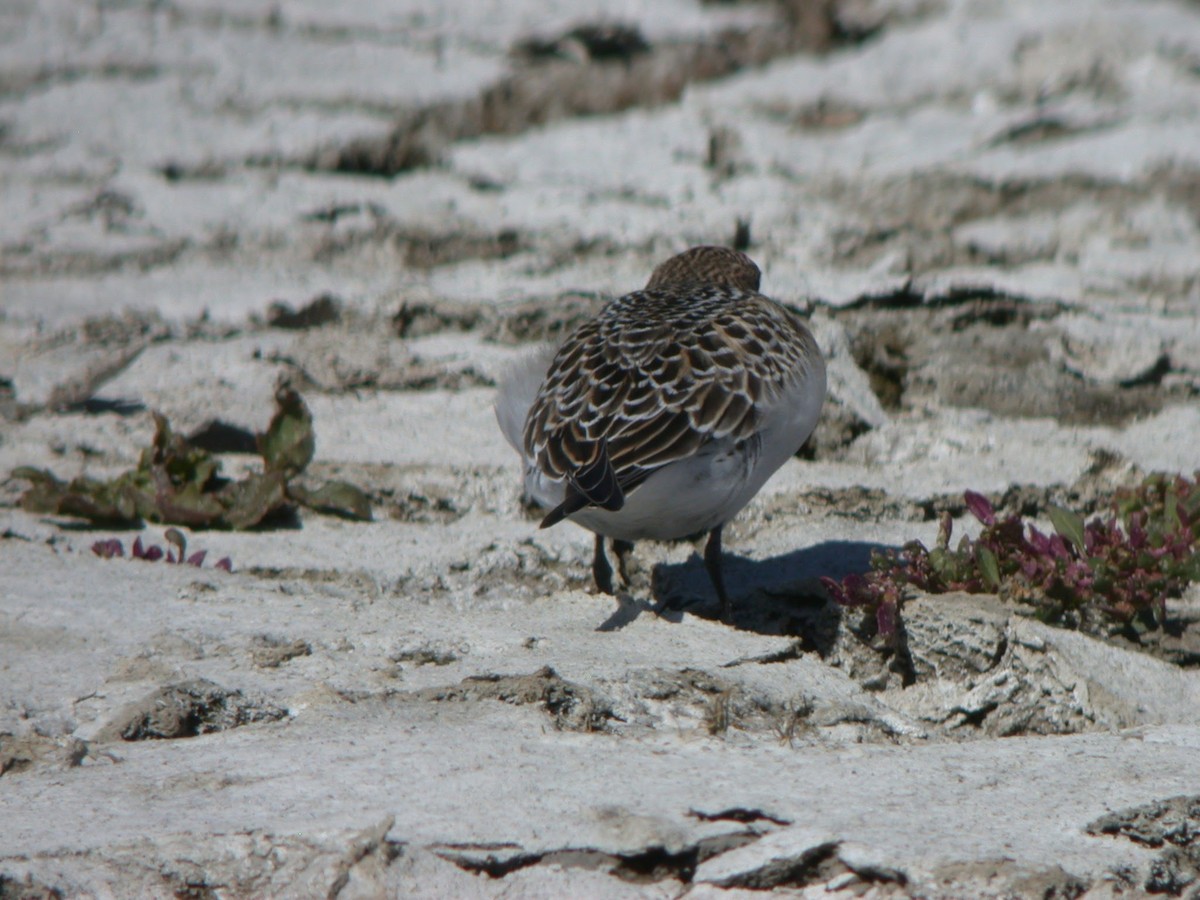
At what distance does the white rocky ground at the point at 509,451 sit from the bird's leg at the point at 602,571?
3.2 inches

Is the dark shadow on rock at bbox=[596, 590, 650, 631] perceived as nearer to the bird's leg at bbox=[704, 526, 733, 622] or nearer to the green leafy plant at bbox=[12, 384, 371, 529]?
the bird's leg at bbox=[704, 526, 733, 622]

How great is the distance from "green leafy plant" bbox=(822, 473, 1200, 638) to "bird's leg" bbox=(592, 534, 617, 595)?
0.77m

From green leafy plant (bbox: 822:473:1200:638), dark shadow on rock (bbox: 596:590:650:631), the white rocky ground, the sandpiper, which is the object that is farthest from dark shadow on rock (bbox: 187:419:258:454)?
green leafy plant (bbox: 822:473:1200:638)

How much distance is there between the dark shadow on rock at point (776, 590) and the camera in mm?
4258

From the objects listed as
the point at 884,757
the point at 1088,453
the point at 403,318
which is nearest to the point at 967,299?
the point at 1088,453

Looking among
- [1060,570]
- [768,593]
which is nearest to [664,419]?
[768,593]

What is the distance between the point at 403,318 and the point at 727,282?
4.67 feet

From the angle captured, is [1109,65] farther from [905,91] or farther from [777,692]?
[777,692]

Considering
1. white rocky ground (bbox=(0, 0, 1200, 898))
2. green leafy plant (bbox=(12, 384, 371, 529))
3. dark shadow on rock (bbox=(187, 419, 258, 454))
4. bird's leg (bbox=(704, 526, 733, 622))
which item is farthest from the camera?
dark shadow on rock (bbox=(187, 419, 258, 454))

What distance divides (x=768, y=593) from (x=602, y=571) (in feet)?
1.65

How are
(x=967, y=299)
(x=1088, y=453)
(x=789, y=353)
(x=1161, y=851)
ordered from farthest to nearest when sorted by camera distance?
1. (x=967, y=299)
2. (x=1088, y=453)
3. (x=789, y=353)
4. (x=1161, y=851)

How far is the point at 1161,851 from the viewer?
285cm

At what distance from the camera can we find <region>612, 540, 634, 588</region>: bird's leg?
4766mm

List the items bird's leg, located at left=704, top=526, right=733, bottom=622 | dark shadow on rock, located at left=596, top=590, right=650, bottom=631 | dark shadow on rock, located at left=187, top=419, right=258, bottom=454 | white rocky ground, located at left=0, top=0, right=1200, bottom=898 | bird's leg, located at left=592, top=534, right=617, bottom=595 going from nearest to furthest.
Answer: white rocky ground, located at left=0, top=0, right=1200, bottom=898 → dark shadow on rock, located at left=596, top=590, right=650, bottom=631 → bird's leg, located at left=704, top=526, right=733, bottom=622 → bird's leg, located at left=592, top=534, right=617, bottom=595 → dark shadow on rock, located at left=187, top=419, right=258, bottom=454
